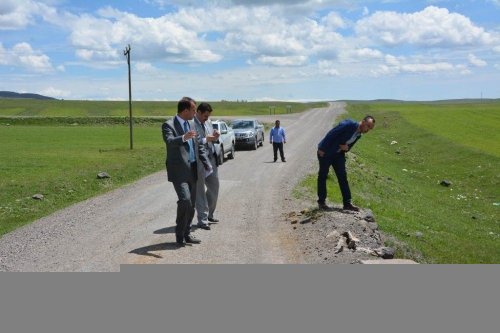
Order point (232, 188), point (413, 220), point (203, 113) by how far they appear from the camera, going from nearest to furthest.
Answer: point (203, 113) → point (413, 220) → point (232, 188)

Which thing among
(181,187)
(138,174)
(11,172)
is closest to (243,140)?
(138,174)

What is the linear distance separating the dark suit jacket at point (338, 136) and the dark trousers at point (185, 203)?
3479 mm

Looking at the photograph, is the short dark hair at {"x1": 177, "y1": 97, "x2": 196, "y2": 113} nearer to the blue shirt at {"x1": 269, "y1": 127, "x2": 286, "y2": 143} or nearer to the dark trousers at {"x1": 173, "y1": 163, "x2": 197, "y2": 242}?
the dark trousers at {"x1": 173, "y1": 163, "x2": 197, "y2": 242}

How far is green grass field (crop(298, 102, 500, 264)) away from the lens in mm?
12289

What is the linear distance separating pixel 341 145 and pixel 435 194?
12902mm

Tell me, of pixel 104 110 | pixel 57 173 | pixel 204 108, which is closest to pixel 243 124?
pixel 57 173

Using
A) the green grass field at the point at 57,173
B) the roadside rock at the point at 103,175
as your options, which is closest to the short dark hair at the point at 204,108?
Answer: the green grass field at the point at 57,173

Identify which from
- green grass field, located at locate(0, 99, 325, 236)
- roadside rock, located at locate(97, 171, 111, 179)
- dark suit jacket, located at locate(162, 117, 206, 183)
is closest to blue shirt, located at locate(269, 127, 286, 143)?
green grass field, located at locate(0, 99, 325, 236)

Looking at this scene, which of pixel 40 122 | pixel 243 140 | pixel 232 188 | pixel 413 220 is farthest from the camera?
pixel 40 122

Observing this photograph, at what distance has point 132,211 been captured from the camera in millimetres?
13477

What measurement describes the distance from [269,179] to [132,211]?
21.0 feet

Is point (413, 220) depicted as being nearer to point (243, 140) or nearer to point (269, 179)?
point (269, 179)

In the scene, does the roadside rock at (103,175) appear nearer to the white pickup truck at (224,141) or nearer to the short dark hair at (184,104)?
the white pickup truck at (224,141)

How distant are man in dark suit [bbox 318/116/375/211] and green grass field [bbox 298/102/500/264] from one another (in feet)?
4.60
